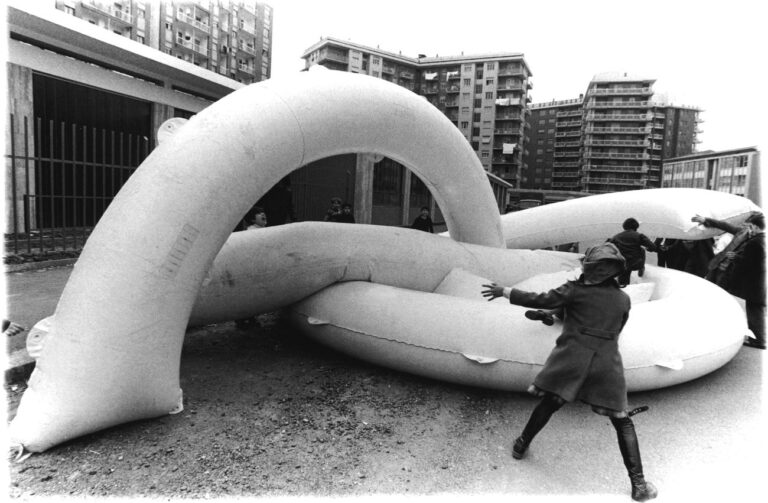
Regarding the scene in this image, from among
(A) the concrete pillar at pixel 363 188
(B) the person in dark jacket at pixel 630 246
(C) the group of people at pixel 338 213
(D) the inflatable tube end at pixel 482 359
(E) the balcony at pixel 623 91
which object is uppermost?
(E) the balcony at pixel 623 91

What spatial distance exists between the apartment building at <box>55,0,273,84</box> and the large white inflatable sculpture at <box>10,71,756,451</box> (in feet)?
132

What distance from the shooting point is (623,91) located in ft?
238

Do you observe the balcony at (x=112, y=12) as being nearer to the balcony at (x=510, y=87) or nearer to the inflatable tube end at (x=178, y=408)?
the balcony at (x=510, y=87)

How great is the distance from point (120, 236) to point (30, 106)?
10.5 m

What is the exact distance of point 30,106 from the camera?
412 inches

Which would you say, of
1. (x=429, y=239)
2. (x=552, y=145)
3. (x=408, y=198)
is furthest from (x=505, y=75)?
(x=429, y=239)

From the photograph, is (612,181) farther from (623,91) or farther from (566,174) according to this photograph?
(566,174)

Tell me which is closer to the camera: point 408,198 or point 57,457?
point 57,457

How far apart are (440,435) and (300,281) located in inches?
75.2

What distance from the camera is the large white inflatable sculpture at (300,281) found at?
2656mm

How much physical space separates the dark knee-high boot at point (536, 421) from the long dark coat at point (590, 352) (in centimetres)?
10

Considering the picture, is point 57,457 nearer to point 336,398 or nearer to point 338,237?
point 336,398

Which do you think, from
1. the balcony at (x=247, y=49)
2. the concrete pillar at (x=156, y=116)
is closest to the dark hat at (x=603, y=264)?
the concrete pillar at (x=156, y=116)

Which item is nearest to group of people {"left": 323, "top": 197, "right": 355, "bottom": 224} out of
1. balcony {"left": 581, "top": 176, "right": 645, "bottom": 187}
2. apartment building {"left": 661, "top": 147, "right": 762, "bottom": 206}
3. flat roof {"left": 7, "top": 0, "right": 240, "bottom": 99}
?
flat roof {"left": 7, "top": 0, "right": 240, "bottom": 99}
